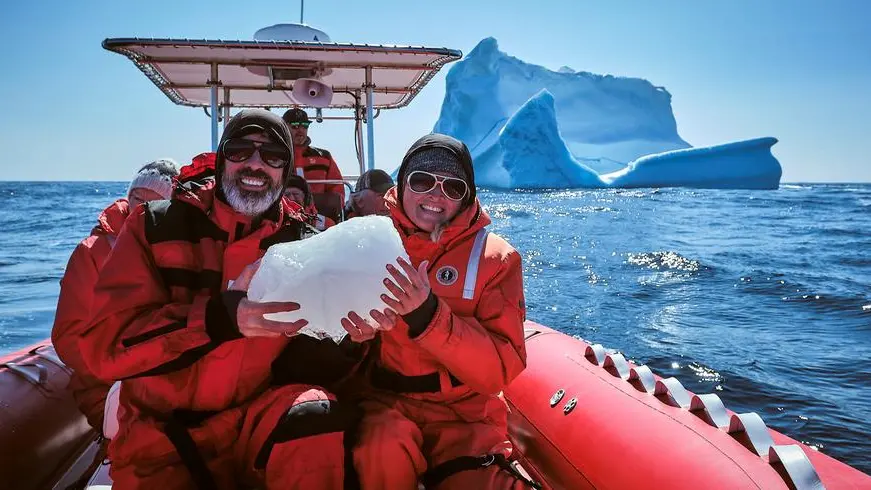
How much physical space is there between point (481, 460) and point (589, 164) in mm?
43349

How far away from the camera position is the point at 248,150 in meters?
1.62

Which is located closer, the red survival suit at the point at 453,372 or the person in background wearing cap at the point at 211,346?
the person in background wearing cap at the point at 211,346

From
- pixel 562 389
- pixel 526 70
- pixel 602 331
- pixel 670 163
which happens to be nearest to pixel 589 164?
pixel 526 70

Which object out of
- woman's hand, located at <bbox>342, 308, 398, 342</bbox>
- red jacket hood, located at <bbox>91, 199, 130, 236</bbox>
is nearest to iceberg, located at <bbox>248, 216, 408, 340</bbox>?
woman's hand, located at <bbox>342, 308, 398, 342</bbox>

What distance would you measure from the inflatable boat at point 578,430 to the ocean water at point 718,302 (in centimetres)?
212

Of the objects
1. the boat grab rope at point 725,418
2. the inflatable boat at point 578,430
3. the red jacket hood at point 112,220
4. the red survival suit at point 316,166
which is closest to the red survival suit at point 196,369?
the inflatable boat at point 578,430

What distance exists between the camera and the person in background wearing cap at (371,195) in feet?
11.0

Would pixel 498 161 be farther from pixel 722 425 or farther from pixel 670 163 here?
pixel 722 425

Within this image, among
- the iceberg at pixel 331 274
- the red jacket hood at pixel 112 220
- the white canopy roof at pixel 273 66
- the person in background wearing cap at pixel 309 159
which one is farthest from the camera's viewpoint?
the person in background wearing cap at pixel 309 159

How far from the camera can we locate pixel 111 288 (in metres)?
1.40

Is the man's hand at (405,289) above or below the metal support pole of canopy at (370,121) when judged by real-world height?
below

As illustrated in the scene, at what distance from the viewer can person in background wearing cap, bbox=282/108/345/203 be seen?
421 cm

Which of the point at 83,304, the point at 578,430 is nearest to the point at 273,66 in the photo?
the point at 83,304

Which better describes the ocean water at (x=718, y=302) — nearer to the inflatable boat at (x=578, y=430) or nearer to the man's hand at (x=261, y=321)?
the inflatable boat at (x=578, y=430)
